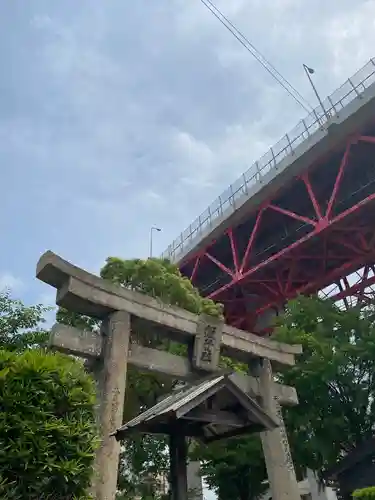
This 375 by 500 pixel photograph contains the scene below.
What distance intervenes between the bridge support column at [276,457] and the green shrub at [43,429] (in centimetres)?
528

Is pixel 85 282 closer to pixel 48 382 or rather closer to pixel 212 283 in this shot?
pixel 48 382

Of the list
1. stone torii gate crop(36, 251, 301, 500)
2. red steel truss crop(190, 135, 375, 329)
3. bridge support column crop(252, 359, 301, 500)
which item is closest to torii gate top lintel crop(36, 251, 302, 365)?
stone torii gate crop(36, 251, 301, 500)

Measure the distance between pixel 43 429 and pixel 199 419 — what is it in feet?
6.84

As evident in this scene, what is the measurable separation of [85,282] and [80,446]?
3.80 meters

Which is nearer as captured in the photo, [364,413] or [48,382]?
[48,382]

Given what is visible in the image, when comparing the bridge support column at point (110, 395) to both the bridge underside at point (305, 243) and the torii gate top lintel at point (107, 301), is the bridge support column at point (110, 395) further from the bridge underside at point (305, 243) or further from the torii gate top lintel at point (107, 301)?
the bridge underside at point (305, 243)

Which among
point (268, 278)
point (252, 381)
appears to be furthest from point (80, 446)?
point (268, 278)

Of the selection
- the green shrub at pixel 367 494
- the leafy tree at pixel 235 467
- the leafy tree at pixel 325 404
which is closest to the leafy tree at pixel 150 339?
the leafy tree at pixel 235 467

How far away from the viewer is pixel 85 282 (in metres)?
7.56

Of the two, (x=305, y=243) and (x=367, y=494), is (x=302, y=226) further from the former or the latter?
(x=367, y=494)

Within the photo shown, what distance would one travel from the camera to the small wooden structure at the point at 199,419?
5.21 meters

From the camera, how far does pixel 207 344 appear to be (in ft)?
29.2

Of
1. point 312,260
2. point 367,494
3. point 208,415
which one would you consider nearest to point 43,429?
point 208,415

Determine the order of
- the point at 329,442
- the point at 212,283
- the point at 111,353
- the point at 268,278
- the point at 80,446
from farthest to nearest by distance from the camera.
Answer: the point at 212,283 → the point at 268,278 → the point at 329,442 → the point at 111,353 → the point at 80,446
